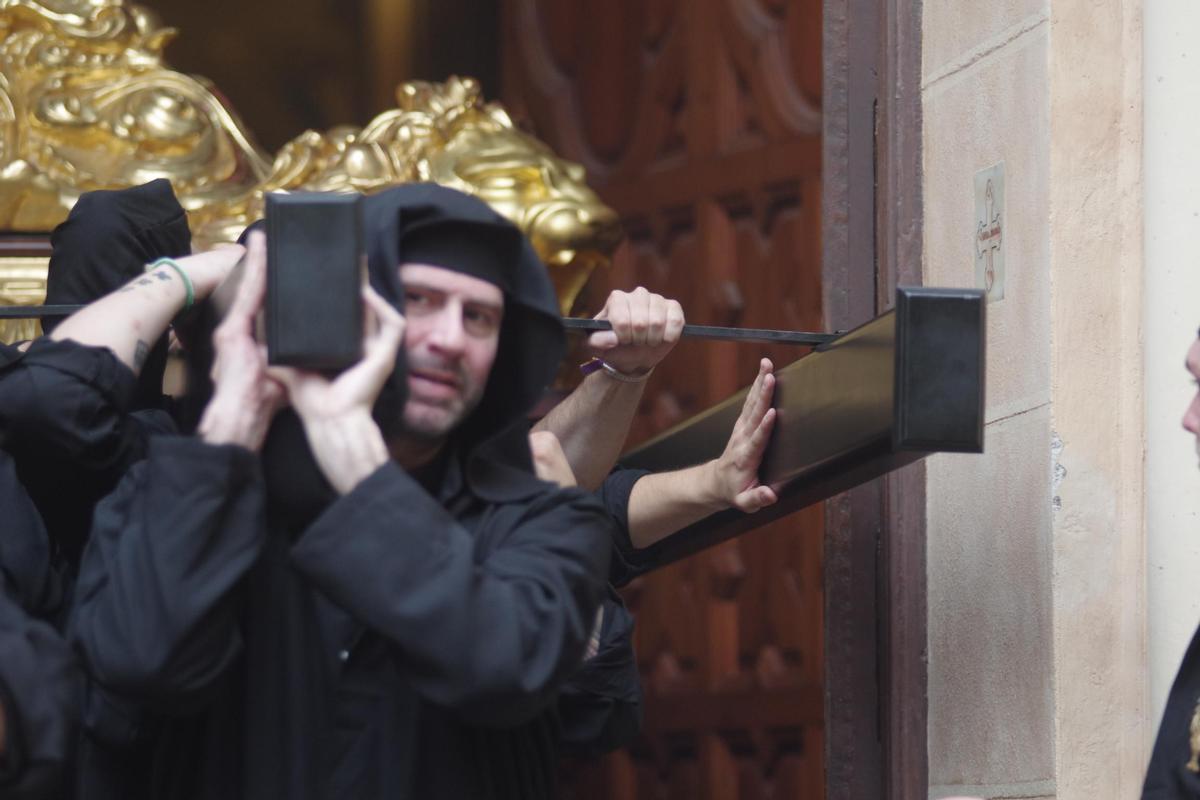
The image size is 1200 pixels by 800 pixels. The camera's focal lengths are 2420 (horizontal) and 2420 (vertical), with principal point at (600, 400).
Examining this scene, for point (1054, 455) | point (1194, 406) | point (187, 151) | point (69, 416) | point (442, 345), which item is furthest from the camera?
point (187, 151)

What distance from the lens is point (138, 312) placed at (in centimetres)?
253

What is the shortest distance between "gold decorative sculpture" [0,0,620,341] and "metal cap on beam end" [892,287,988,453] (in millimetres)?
1691

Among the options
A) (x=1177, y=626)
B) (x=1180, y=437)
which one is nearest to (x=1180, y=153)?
(x=1180, y=437)

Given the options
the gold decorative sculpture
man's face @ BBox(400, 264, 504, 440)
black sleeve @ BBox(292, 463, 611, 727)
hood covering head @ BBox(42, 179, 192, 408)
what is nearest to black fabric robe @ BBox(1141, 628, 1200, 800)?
black sleeve @ BBox(292, 463, 611, 727)

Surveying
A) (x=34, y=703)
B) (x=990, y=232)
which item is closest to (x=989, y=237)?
(x=990, y=232)

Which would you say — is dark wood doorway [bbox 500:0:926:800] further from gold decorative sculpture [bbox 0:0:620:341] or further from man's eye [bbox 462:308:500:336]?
man's eye [bbox 462:308:500:336]

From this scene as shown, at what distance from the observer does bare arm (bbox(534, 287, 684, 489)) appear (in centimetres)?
297

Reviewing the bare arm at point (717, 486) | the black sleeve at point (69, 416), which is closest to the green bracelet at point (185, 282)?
the black sleeve at point (69, 416)

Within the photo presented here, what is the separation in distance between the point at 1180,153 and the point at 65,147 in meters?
2.01

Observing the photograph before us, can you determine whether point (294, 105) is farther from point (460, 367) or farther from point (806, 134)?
point (460, 367)

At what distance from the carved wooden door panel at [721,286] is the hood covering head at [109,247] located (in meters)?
1.37

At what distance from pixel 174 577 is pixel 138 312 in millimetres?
464

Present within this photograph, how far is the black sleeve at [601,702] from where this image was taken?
8.38 ft

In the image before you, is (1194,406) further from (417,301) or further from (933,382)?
(417,301)
